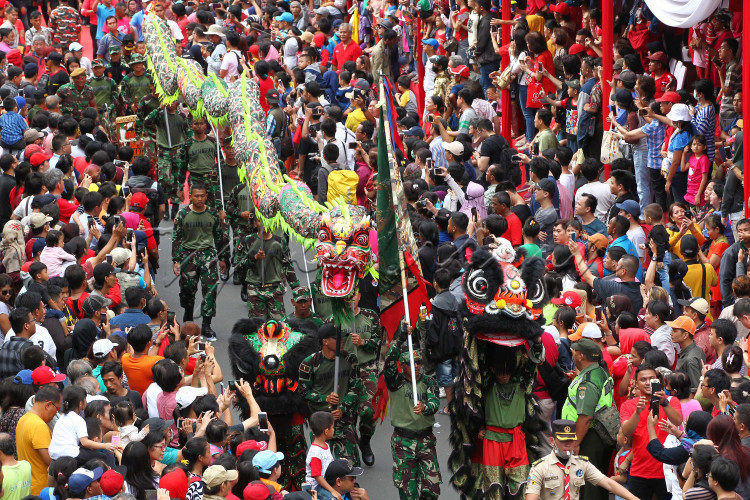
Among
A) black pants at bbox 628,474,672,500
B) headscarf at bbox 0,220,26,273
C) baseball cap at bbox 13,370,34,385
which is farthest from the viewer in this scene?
headscarf at bbox 0,220,26,273

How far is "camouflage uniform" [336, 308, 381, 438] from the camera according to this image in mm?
9133

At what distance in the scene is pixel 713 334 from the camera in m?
8.63

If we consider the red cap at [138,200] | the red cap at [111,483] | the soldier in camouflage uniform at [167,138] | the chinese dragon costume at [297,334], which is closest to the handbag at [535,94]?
the soldier in camouflage uniform at [167,138]

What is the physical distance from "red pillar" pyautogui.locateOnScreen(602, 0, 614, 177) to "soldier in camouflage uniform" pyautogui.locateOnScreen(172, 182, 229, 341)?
457 cm

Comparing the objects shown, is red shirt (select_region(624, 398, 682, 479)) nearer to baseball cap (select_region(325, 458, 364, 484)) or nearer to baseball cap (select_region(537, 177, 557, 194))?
baseball cap (select_region(325, 458, 364, 484))

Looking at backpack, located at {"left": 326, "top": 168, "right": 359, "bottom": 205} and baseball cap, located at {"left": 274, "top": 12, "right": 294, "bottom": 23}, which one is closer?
backpack, located at {"left": 326, "top": 168, "right": 359, "bottom": 205}

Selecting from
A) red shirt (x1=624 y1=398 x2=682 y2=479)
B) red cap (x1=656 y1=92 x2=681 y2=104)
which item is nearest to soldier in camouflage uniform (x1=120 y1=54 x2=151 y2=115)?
red cap (x1=656 y1=92 x2=681 y2=104)

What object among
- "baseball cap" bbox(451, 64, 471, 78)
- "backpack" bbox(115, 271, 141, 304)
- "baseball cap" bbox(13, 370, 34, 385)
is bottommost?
"baseball cap" bbox(451, 64, 471, 78)

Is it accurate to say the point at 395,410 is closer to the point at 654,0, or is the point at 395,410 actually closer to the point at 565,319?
the point at 565,319

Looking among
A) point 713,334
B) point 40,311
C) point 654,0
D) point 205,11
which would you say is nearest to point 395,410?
point 713,334

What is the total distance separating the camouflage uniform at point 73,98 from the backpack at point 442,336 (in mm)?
8427

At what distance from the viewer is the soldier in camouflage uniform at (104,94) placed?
16.8 meters

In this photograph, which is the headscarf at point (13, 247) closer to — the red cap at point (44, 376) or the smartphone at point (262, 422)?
the red cap at point (44, 376)

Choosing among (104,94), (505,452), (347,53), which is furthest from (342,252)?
(347,53)
